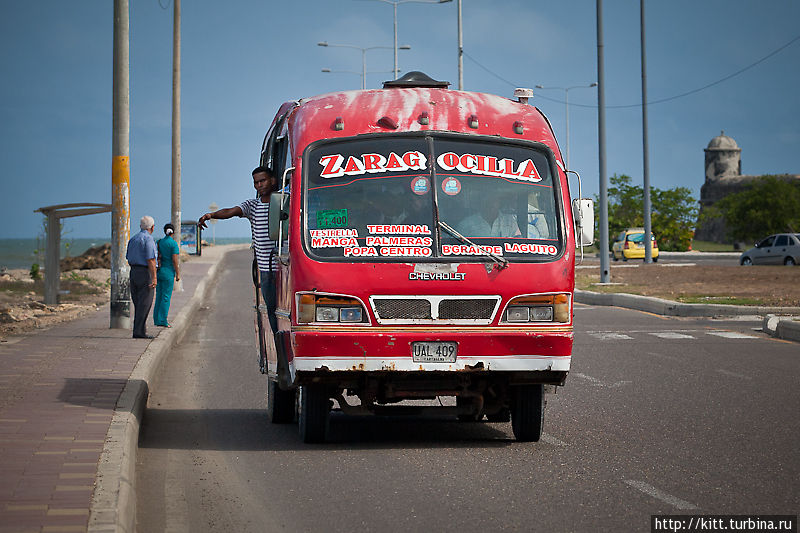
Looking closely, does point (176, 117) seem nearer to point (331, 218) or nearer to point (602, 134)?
point (602, 134)

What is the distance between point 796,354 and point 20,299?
19.8 metres

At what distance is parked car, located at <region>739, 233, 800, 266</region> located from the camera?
4534 cm

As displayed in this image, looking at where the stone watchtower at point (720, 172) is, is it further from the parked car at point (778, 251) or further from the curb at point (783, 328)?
the curb at point (783, 328)

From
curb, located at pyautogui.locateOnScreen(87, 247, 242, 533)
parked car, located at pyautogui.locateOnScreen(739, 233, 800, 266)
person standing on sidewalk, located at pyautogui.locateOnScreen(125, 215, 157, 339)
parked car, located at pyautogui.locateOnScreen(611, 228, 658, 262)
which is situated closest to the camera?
curb, located at pyautogui.locateOnScreen(87, 247, 242, 533)

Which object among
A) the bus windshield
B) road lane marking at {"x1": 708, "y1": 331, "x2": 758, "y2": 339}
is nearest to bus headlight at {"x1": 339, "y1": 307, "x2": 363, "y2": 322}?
the bus windshield

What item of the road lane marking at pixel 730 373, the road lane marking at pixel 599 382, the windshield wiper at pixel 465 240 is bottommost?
the road lane marking at pixel 599 382

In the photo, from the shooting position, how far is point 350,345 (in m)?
8.45

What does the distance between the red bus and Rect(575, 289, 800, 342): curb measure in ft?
33.9

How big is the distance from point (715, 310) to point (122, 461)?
1852cm

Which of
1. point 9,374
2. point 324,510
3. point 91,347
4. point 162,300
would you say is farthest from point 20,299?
point 324,510

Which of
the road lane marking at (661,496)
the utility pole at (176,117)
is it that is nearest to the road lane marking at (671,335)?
the road lane marking at (661,496)

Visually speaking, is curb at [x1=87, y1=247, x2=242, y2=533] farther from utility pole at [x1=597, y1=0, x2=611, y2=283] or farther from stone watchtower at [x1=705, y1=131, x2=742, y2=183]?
stone watchtower at [x1=705, y1=131, x2=742, y2=183]

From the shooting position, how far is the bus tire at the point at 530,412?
9.05 metres

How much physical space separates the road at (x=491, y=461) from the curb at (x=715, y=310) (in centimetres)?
470
